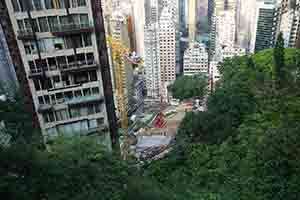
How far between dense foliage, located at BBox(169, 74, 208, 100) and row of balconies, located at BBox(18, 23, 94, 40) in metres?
23.0

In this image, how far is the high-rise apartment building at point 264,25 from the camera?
104ft

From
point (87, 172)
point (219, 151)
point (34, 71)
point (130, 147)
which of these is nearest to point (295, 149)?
point (219, 151)

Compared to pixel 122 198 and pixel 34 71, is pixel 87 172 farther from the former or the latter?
pixel 34 71

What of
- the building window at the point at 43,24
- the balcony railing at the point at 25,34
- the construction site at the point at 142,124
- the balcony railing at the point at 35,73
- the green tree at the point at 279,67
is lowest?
the construction site at the point at 142,124

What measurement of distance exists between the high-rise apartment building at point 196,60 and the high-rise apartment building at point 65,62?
2697 centimetres

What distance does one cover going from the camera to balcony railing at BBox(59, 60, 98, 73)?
8.20 meters

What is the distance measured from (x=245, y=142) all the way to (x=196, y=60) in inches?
1020

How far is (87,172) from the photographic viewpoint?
555 cm

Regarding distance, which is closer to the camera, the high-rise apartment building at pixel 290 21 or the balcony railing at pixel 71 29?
the balcony railing at pixel 71 29

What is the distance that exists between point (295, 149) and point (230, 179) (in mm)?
2717

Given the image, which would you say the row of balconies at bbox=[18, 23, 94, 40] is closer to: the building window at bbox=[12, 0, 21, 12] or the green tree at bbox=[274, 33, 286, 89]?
the building window at bbox=[12, 0, 21, 12]

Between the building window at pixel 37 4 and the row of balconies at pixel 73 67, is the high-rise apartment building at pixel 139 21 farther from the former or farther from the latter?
the building window at pixel 37 4

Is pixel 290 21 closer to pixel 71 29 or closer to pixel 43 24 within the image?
pixel 71 29

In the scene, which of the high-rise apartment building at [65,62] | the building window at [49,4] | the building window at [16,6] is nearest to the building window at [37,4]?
the high-rise apartment building at [65,62]
